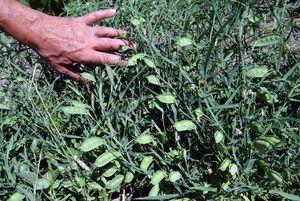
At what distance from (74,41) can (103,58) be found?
0.14 m

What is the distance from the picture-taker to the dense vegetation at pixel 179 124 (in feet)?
4.02

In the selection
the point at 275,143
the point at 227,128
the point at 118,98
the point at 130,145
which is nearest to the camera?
the point at 275,143

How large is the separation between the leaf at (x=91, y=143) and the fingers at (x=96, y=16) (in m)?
0.47

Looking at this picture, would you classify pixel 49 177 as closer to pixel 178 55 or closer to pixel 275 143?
pixel 178 55

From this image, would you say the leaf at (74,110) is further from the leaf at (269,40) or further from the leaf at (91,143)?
the leaf at (269,40)

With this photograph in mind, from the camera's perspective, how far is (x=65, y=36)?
5.16ft

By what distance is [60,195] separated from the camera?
4.66ft

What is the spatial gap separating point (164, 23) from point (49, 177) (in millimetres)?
657

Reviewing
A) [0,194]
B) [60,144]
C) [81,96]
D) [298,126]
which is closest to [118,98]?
[81,96]

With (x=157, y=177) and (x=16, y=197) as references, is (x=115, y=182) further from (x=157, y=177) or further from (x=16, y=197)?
(x=16, y=197)

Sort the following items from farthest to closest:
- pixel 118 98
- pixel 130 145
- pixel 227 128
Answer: pixel 118 98 < pixel 130 145 < pixel 227 128

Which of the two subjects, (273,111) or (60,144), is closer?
(273,111)

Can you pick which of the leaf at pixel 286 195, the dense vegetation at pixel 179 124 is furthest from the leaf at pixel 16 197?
the leaf at pixel 286 195

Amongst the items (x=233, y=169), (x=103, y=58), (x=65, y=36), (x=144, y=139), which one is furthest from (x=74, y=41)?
(x=233, y=169)
